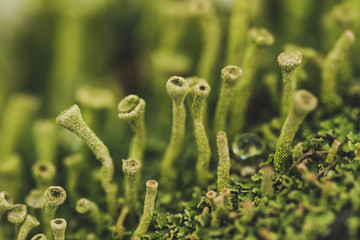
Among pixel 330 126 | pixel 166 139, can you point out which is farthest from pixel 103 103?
pixel 330 126

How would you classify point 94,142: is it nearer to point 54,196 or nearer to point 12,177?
point 54,196

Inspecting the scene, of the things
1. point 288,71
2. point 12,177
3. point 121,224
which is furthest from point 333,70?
point 12,177

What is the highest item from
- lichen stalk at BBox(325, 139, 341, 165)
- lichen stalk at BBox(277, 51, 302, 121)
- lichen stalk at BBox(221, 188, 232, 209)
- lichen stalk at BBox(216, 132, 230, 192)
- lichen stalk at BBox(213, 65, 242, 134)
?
lichen stalk at BBox(277, 51, 302, 121)

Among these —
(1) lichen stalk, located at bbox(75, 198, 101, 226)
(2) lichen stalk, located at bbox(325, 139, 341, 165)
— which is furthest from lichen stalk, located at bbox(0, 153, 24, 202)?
(2) lichen stalk, located at bbox(325, 139, 341, 165)

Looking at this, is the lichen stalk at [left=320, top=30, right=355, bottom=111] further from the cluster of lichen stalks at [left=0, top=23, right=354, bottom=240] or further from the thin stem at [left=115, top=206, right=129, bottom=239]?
the thin stem at [left=115, top=206, right=129, bottom=239]

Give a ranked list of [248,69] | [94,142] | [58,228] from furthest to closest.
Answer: [248,69], [94,142], [58,228]
